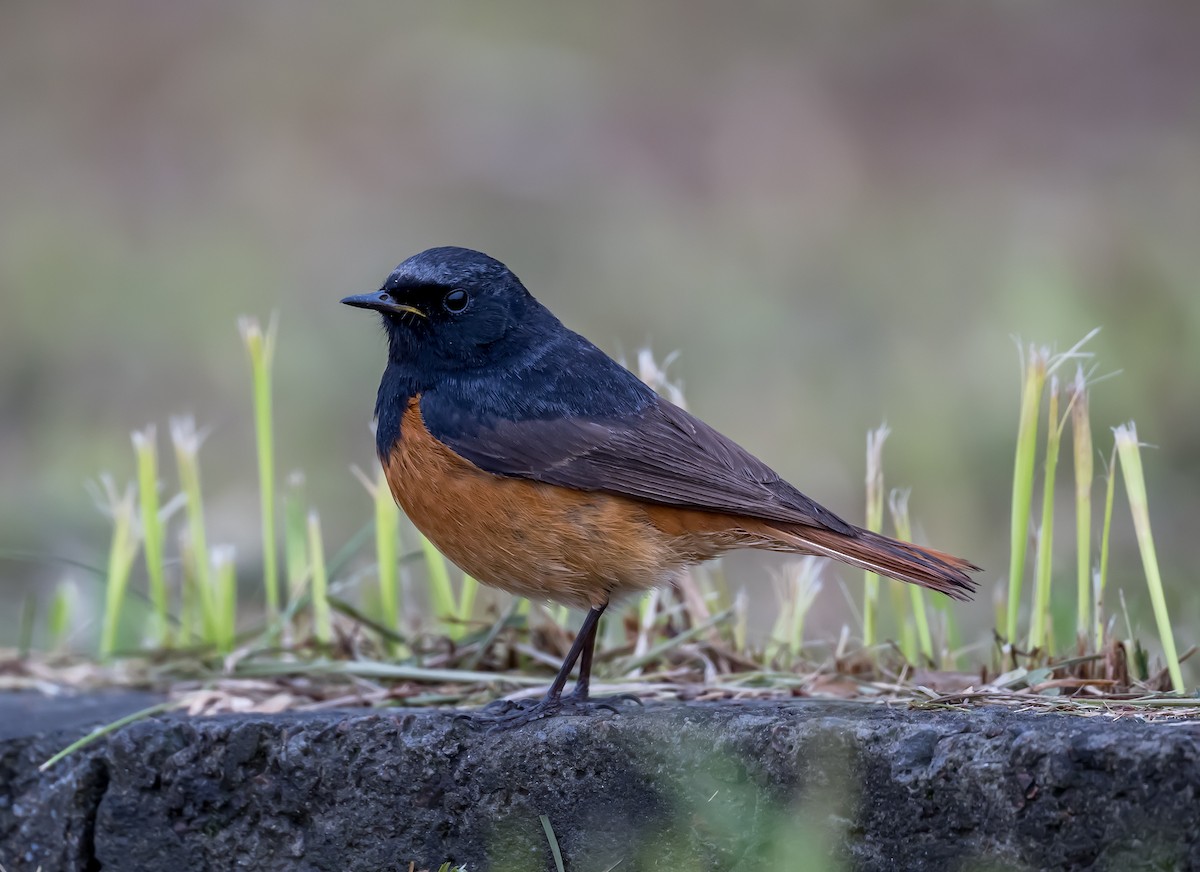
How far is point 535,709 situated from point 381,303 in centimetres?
123

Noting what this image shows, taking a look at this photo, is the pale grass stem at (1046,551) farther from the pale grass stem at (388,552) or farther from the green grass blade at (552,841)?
the pale grass stem at (388,552)

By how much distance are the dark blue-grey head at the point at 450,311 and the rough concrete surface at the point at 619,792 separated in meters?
1.11

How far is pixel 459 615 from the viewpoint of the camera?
4.70 metres

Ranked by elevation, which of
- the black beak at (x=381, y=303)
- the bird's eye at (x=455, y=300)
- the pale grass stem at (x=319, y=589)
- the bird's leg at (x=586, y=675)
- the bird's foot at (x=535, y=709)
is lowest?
the bird's foot at (x=535, y=709)

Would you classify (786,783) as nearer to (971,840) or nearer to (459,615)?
(971,840)

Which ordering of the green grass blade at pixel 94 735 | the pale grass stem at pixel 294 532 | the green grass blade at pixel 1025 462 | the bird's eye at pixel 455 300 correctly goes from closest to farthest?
the green grass blade at pixel 94 735 < the green grass blade at pixel 1025 462 < the bird's eye at pixel 455 300 < the pale grass stem at pixel 294 532

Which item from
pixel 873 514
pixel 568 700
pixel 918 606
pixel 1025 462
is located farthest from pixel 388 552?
pixel 1025 462

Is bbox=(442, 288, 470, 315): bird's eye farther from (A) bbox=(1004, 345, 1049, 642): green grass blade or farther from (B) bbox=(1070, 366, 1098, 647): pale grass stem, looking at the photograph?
(B) bbox=(1070, 366, 1098, 647): pale grass stem

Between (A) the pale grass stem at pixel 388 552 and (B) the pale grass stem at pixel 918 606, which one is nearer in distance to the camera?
(B) the pale grass stem at pixel 918 606

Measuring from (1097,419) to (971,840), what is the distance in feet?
15.1

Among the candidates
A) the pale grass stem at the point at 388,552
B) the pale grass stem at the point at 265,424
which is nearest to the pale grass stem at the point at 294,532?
the pale grass stem at the point at 265,424

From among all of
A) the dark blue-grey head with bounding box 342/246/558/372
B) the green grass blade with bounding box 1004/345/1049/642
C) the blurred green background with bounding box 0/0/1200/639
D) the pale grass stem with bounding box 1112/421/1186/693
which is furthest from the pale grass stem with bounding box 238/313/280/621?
the blurred green background with bounding box 0/0/1200/639

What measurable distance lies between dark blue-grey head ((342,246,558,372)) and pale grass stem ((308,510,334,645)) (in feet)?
1.98

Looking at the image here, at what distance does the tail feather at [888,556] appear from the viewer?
A: 12.1 ft
